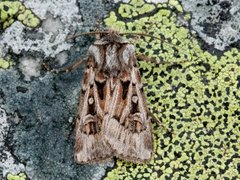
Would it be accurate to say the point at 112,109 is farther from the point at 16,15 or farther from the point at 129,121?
the point at 16,15

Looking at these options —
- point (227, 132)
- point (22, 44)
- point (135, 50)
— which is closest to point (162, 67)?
point (135, 50)

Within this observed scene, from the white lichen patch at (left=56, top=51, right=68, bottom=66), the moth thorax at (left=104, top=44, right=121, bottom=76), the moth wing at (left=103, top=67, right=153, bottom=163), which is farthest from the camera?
the white lichen patch at (left=56, top=51, right=68, bottom=66)

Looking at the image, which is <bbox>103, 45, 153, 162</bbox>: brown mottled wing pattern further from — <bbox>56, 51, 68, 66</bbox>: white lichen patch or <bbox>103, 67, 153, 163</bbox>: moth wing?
<bbox>56, 51, 68, 66</bbox>: white lichen patch

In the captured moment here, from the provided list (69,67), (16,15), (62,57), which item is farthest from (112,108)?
(16,15)

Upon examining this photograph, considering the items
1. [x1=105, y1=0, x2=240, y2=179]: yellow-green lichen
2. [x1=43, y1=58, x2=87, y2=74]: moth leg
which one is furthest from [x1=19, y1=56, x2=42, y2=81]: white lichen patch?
[x1=105, y1=0, x2=240, y2=179]: yellow-green lichen

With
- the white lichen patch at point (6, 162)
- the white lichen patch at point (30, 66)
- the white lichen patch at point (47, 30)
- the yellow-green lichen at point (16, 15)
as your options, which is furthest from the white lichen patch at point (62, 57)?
the white lichen patch at point (6, 162)

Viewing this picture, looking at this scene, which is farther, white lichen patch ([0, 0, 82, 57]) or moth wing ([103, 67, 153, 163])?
white lichen patch ([0, 0, 82, 57])

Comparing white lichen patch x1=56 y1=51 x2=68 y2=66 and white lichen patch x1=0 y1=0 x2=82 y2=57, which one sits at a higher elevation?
white lichen patch x1=0 y1=0 x2=82 y2=57

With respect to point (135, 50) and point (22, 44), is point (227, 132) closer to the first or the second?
point (135, 50)
